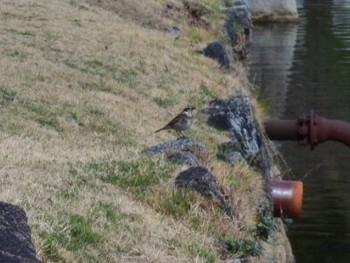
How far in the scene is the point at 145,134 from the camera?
13875mm

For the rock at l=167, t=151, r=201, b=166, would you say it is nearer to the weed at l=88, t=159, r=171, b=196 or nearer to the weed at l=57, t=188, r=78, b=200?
the weed at l=88, t=159, r=171, b=196

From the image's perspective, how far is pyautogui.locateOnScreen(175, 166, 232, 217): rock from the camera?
9852 millimetres

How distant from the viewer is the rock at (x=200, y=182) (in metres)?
9.85

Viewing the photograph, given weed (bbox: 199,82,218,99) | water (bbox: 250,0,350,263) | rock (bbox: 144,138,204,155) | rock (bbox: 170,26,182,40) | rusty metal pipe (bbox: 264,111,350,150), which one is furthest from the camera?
rock (bbox: 170,26,182,40)

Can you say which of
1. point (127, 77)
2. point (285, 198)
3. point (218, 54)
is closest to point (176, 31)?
point (218, 54)

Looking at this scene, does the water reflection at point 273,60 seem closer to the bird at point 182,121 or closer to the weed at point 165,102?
the weed at point 165,102

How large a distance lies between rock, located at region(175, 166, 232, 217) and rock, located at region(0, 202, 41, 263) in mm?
3575

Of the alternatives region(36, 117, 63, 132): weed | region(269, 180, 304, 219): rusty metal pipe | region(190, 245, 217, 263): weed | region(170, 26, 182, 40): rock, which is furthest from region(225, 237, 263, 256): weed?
region(170, 26, 182, 40): rock

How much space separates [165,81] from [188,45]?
19.6 ft

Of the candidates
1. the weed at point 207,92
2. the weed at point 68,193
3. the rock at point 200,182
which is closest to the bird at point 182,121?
the rock at point 200,182

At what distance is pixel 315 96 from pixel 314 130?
12927 millimetres

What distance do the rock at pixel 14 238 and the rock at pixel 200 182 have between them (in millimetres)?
3575

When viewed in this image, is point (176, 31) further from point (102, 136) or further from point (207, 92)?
point (102, 136)

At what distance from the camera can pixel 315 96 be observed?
3048cm
